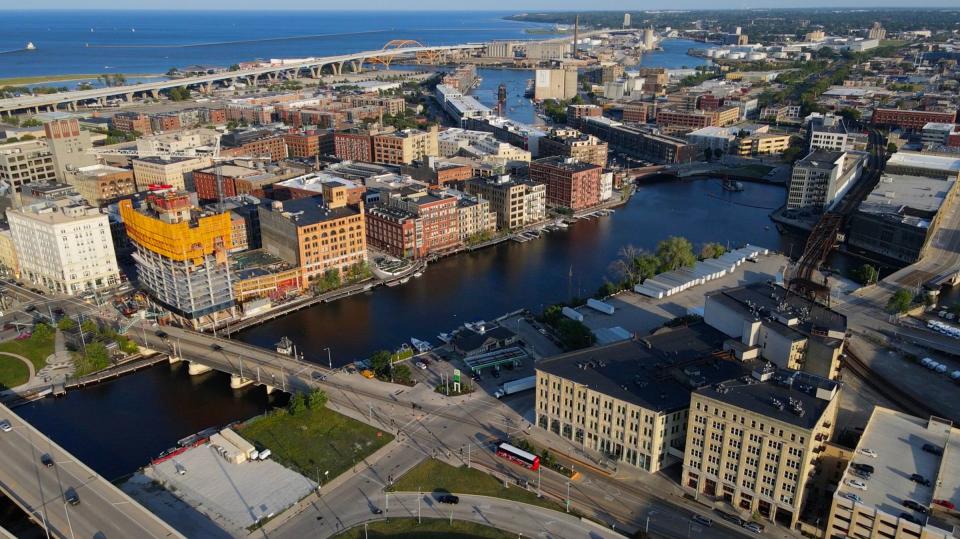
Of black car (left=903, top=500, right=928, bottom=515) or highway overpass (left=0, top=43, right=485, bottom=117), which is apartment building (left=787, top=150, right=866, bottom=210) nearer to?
black car (left=903, top=500, right=928, bottom=515)

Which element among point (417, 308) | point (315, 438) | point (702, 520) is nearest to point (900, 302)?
point (702, 520)

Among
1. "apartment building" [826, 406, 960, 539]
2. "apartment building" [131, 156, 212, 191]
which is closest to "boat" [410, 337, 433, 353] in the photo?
"apartment building" [826, 406, 960, 539]

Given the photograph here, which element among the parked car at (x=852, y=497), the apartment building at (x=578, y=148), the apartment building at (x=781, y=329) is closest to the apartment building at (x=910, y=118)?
the apartment building at (x=578, y=148)

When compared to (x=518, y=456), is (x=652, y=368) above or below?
above

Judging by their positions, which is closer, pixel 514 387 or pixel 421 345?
pixel 514 387

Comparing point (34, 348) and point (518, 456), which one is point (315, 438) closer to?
point (518, 456)

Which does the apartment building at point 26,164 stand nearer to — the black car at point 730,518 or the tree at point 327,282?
the tree at point 327,282
